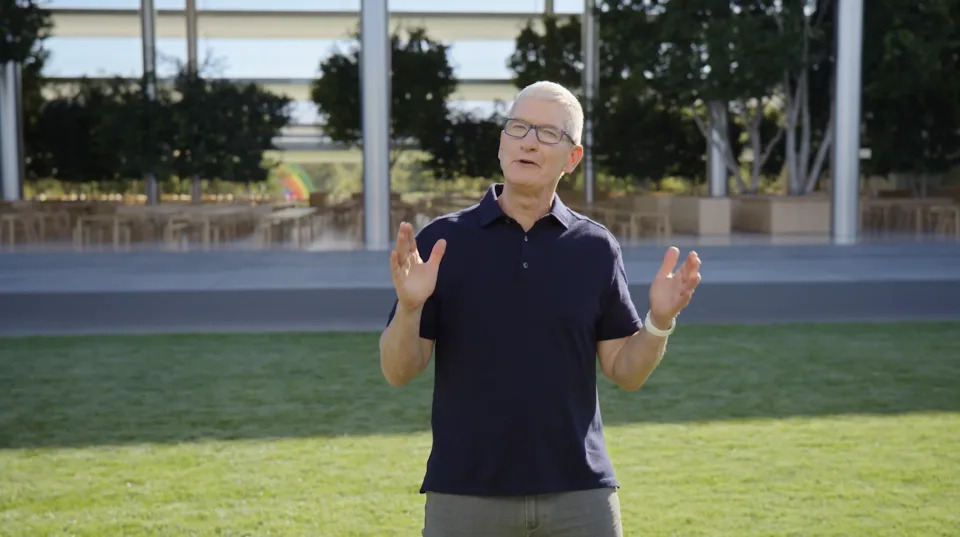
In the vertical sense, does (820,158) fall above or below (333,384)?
above

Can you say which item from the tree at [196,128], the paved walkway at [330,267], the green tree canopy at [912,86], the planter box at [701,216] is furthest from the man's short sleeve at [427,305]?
the planter box at [701,216]

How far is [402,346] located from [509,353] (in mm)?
237

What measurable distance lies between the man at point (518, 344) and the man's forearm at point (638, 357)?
0.10 feet

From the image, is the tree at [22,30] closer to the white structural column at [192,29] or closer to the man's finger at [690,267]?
the white structural column at [192,29]

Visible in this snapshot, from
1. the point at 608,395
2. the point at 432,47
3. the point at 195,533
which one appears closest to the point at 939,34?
the point at 432,47

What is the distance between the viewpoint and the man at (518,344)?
8.11 feet

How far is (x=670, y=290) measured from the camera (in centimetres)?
254

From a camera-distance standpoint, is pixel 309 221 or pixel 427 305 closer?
pixel 427 305

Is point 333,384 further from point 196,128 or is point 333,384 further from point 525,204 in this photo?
point 196,128

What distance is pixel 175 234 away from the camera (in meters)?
24.0

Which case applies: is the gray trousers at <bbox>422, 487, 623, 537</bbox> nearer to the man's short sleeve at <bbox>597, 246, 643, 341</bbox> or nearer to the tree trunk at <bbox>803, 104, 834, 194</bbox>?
the man's short sleeve at <bbox>597, 246, 643, 341</bbox>

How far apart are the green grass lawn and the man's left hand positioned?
106 inches

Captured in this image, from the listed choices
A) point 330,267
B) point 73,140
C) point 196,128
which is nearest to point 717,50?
point 330,267

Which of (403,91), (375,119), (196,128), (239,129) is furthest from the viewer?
(403,91)
